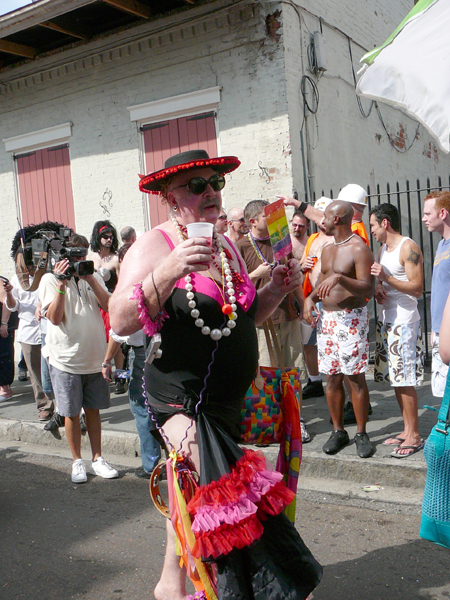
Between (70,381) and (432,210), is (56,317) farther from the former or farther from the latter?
(432,210)

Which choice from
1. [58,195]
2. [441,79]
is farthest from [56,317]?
[58,195]

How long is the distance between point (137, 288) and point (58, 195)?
30.3 ft

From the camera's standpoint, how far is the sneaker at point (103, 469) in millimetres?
4992

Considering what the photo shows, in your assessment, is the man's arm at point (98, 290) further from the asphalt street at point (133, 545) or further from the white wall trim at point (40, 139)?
the white wall trim at point (40, 139)

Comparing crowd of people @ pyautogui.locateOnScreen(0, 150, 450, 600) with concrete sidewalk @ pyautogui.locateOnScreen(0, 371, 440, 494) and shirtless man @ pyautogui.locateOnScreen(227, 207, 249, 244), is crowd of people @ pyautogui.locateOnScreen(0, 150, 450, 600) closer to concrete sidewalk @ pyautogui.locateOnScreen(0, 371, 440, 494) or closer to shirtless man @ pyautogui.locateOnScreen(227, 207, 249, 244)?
concrete sidewalk @ pyautogui.locateOnScreen(0, 371, 440, 494)

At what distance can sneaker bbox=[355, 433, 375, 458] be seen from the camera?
458 centimetres

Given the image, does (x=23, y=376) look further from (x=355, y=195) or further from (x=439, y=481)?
(x=439, y=481)

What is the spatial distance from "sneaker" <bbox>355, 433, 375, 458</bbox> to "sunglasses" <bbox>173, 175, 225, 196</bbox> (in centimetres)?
285

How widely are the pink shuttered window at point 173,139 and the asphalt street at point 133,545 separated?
5707 millimetres

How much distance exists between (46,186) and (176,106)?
10.7ft

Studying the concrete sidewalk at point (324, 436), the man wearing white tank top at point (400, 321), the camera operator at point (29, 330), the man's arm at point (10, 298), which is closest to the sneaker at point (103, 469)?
the concrete sidewalk at point (324, 436)

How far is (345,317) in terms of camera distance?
4.84 m

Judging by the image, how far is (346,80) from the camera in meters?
10.2

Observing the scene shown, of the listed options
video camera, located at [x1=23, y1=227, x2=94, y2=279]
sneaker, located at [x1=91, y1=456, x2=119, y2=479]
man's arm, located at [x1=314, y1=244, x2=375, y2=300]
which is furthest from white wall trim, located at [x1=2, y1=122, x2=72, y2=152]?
man's arm, located at [x1=314, y1=244, x2=375, y2=300]
